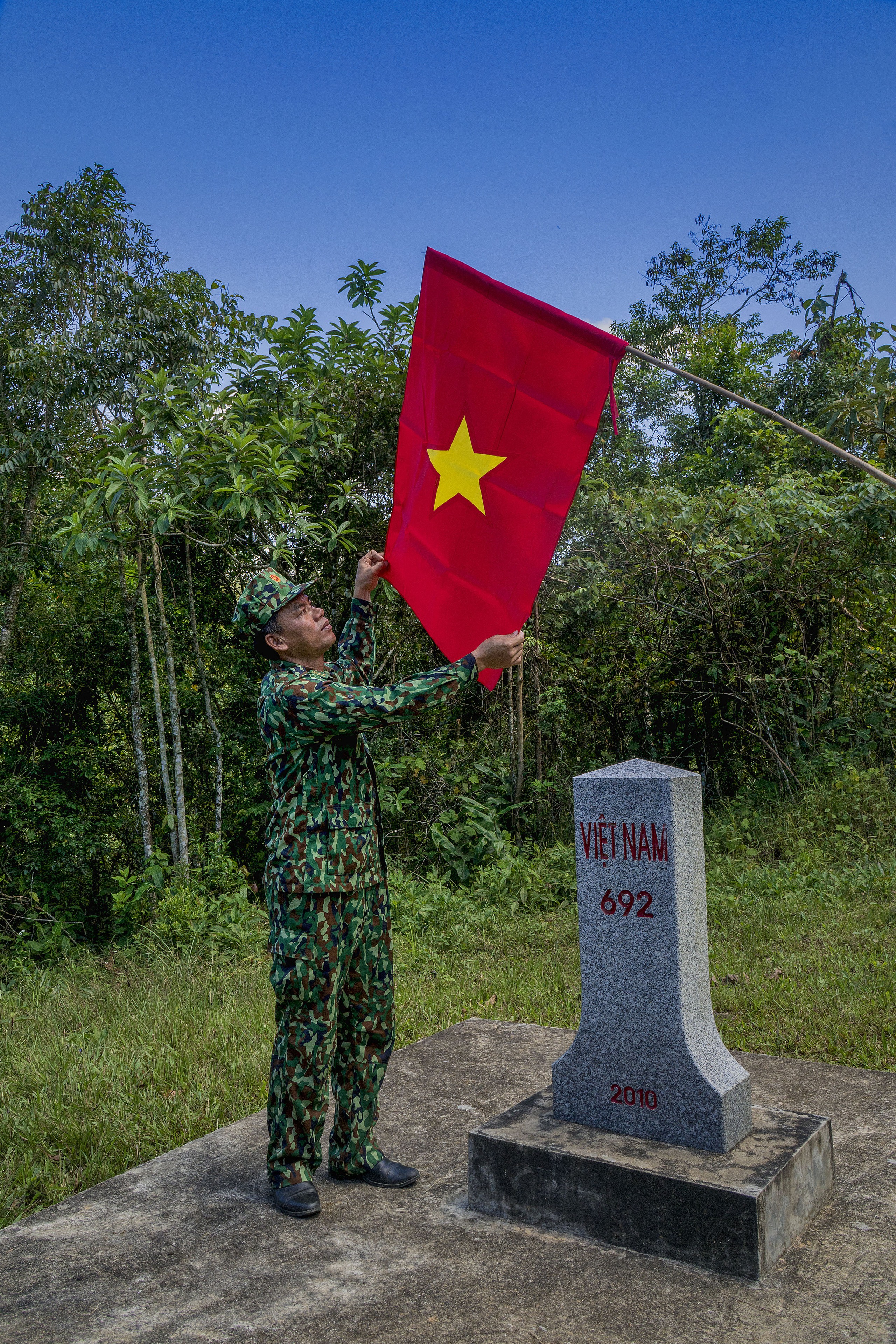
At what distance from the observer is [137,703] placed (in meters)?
7.78

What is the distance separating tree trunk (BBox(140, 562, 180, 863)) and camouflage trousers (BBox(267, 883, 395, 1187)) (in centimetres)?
428

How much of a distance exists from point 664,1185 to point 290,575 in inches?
235

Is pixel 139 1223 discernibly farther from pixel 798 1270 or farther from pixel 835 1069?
pixel 835 1069

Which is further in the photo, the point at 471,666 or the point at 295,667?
the point at 295,667

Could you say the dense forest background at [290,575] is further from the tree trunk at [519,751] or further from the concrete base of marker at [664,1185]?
the concrete base of marker at [664,1185]

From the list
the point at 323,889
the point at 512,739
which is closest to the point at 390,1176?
the point at 323,889

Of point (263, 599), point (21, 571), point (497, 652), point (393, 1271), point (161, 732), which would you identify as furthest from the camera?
point (21, 571)

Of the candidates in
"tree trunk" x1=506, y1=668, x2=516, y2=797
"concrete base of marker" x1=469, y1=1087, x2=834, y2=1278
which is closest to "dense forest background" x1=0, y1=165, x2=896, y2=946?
"tree trunk" x1=506, y1=668, x2=516, y2=797

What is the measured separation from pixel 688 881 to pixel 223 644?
587cm

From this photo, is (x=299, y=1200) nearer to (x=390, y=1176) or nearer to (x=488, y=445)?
(x=390, y=1176)

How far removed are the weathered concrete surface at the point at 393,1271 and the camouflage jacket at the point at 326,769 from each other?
900 millimetres

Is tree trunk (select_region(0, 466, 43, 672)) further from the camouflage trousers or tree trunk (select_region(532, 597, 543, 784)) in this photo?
the camouflage trousers

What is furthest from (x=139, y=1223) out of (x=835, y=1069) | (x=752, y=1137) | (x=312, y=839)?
(x=835, y=1069)

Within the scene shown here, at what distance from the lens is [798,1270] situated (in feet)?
8.65
